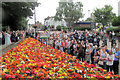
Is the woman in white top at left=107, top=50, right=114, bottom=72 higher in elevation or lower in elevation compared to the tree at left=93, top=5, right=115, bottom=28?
lower

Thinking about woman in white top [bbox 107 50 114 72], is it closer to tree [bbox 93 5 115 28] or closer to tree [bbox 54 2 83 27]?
tree [bbox 93 5 115 28]

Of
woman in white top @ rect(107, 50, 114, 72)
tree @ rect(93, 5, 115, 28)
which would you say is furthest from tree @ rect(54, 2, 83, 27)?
woman in white top @ rect(107, 50, 114, 72)

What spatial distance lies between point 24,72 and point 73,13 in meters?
60.5

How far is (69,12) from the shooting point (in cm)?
6481

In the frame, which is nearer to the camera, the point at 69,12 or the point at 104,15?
the point at 104,15

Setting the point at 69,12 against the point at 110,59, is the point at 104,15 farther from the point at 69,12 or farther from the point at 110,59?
the point at 110,59

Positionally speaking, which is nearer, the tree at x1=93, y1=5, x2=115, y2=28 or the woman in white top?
the woman in white top

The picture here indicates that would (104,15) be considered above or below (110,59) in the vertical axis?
above

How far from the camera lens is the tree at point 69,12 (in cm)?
6397

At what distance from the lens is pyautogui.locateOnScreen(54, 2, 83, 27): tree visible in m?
64.0

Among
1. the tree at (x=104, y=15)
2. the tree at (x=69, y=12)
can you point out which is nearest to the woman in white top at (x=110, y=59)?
the tree at (x=104, y=15)

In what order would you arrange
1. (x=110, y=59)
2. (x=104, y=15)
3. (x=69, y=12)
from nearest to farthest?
(x=110, y=59) < (x=104, y=15) < (x=69, y=12)

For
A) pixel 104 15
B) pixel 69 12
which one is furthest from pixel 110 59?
pixel 69 12

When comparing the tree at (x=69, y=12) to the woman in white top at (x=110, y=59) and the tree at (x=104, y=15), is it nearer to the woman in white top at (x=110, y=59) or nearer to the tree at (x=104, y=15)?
the tree at (x=104, y=15)
